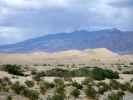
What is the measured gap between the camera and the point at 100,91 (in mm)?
32281

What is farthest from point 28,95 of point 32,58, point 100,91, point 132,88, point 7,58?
point 32,58

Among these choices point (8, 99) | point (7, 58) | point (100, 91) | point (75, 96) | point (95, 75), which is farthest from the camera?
point (7, 58)

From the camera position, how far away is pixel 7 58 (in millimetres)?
179250

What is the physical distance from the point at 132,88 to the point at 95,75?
15917 millimetres

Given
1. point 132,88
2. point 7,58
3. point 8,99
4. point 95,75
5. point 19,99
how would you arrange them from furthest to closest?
point 7,58, point 95,75, point 132,88, point 19,99, point 8,99

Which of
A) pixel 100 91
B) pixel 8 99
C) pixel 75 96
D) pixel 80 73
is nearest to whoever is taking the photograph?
pixel 8 99

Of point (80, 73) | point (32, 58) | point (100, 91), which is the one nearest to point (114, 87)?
point (100, 91)

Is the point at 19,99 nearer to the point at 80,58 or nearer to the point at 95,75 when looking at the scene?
the point at 95,75

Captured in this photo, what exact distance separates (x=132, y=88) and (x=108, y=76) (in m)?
18.6

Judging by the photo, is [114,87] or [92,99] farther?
[114,87]

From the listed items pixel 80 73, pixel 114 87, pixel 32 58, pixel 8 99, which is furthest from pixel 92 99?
pixel 32 58

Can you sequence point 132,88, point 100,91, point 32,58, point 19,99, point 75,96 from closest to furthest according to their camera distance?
point 19,99 → point 75,96 → point 100,91 → point 132,88 → point 32,58

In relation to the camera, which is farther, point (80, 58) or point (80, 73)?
point (80, 58)

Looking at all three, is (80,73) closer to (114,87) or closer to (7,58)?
(114,87)
